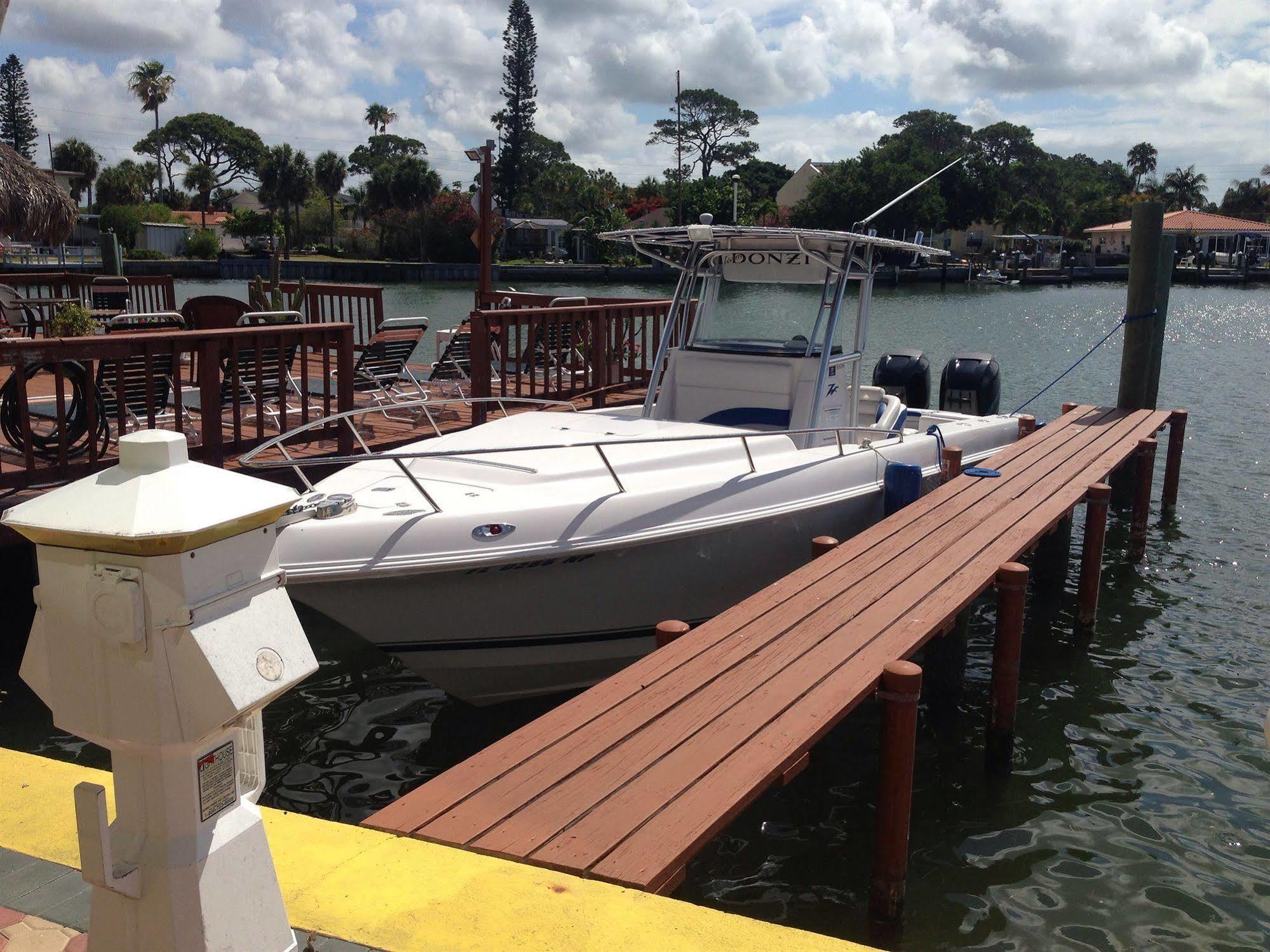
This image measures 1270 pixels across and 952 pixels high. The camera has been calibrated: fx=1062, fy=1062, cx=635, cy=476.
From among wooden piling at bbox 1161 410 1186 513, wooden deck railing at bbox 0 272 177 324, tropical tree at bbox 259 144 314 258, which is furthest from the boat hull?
tropical tree at bbox 259 144 314 258

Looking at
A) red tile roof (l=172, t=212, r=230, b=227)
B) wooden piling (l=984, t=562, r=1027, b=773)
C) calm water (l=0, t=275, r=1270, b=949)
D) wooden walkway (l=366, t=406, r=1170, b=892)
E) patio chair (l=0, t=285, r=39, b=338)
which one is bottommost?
calm water (l=0, t=275, r=1270, b=949)

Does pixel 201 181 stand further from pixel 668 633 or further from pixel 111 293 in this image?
pixel 668 633

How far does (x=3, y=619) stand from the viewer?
721 cm

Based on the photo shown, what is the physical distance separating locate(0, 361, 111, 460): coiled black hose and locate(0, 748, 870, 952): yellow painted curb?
4.16 m

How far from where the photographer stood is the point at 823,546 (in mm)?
6340

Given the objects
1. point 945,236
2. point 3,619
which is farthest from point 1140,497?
point 945,236

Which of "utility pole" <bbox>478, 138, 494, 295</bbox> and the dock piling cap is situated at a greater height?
"utility pole" <bbox>478, 138, 494, 295</bbox>

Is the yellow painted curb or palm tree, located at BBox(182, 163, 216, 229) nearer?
the yellow painted curb

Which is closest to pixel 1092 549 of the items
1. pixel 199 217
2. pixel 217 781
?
pixel 217 781

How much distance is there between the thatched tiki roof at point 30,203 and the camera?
1230 centimetres

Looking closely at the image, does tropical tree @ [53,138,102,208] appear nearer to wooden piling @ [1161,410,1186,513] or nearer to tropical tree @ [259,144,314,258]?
tropical tree @ [259,144,314,258]

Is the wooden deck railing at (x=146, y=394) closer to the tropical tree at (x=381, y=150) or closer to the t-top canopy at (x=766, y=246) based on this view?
the t-top canopy at (x=766, y=246)

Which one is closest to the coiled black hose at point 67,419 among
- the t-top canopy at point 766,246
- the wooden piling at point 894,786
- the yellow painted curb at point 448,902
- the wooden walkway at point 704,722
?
the t-top canopy at point 766,246

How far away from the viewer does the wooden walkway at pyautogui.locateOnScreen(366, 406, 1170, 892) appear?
3229mm
